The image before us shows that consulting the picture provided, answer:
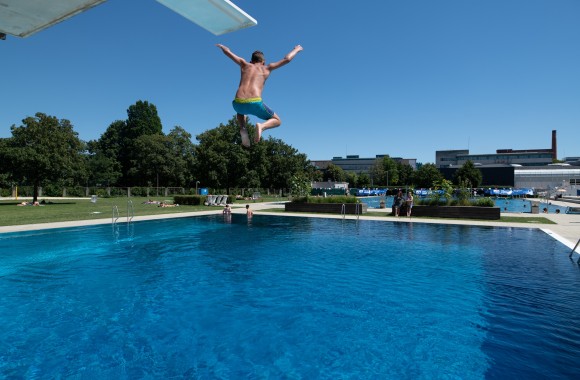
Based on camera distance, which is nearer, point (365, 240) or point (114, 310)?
point (114, 310)

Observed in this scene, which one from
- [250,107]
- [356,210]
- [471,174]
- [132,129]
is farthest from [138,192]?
[471,174]

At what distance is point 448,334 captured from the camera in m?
6.38

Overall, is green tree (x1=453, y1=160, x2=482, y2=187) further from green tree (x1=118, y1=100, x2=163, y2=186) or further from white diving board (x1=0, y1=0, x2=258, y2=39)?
white diving board (x1=0, y1=0, x2=258, y2=39)

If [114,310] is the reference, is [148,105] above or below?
above

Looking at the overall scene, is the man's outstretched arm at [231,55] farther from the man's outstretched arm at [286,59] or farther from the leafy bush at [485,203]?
the leafy bush at [485,203]

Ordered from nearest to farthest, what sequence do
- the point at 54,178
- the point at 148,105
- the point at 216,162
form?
1. the point at 54,178
2. the point at 216,162
3. the point at 148,105

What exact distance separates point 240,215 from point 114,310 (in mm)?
20009

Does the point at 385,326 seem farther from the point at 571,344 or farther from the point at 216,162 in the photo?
the point at 216,162

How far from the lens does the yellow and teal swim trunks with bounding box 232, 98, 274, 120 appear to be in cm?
559

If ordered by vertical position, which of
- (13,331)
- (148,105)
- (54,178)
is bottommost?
(13,331)

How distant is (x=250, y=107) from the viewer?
5.66 m

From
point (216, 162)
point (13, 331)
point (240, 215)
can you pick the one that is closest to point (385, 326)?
point (13, 331)

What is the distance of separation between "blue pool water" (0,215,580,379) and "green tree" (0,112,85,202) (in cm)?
2246

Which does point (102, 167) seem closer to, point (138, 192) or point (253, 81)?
point (138, 192)
